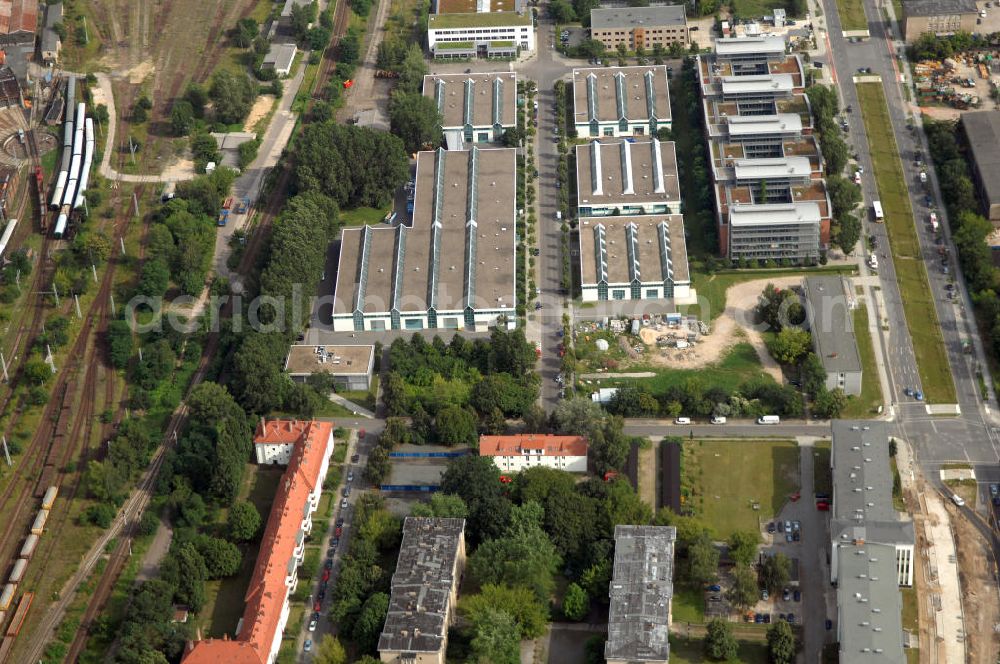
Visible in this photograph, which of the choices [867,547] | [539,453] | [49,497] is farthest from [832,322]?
[49,497]

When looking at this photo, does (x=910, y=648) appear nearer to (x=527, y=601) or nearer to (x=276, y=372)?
(x=527, y=601)

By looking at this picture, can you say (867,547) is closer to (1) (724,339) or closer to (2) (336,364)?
(1) (724,339)

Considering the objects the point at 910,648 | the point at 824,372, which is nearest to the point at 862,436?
the point at 824,372

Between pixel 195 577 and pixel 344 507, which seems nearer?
pixel 195 577

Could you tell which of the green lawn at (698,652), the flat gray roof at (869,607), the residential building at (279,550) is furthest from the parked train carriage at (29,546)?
the flat gray roof at (869,607)

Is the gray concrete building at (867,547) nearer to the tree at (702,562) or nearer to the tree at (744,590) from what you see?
the tree at (744,590)

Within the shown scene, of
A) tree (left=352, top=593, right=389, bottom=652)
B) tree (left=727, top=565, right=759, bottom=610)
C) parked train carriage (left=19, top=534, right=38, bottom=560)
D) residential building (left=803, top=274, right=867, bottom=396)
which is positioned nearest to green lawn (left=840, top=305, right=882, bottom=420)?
residential building (left=803, top=274, right=867, bottom=396)

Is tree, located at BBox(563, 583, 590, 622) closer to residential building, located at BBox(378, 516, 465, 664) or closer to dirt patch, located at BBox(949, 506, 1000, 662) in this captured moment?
residential building, located at BBox(378, 516, 465, 664)
